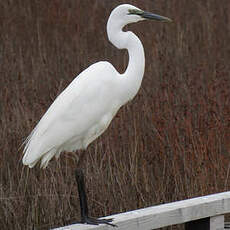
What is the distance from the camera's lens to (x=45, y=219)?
10.3 feet

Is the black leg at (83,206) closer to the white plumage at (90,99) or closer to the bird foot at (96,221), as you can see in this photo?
the bird foot at (96,221)

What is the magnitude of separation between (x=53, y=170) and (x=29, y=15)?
2.13 metres

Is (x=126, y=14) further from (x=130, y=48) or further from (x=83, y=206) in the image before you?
(x=83, y=206)

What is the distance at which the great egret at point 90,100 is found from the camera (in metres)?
2.59

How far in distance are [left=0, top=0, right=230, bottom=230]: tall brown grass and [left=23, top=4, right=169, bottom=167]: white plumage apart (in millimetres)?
573

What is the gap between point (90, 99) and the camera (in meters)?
2.62

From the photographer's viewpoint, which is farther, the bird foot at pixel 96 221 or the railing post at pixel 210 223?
the railing post at pixel 210 223

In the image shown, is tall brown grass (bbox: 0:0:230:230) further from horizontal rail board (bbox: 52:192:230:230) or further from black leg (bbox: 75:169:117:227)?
horizontal rail board (bbox: 52:192:230:230)

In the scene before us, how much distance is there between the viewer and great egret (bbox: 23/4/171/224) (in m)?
2.59

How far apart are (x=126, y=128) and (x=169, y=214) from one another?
1136 mm

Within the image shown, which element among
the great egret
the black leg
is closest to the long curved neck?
the great egret

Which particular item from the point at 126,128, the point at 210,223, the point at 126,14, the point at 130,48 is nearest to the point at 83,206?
the point at 210,223

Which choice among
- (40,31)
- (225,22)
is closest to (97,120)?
(40,31)

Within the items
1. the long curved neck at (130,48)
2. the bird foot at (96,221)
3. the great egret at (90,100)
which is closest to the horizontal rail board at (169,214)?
the bird foot at (96,221)
